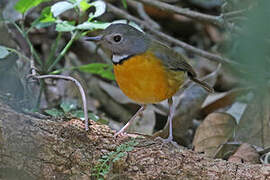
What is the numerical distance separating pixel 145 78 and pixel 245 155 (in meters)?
1.33

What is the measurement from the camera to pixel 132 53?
3879 millimetres

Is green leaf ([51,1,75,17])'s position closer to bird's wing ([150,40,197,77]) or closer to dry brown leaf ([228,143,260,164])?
bird's wing ([150,40,197,77])

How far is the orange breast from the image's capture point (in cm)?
369

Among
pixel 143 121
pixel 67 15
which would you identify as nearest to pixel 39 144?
pixel 143 121

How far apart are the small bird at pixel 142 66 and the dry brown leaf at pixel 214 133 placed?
0.89 m

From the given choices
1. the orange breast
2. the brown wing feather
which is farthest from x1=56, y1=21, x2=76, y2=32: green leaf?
the brown wing feather

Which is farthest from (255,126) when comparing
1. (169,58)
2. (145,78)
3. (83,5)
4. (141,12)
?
(141,12)

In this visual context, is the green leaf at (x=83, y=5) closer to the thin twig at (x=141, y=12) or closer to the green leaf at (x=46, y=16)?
the green leaf at (x=46, y=16)

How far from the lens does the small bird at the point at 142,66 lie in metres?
3.70

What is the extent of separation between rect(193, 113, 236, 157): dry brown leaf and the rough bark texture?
1.60m

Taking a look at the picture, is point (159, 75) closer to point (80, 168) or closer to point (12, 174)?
point (80, 168)

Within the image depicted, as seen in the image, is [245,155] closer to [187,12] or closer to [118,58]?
[118,58]

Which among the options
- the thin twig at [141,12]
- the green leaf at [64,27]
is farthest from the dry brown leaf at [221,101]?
the green leaf at [64,27]

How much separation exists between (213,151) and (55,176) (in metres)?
2.35
